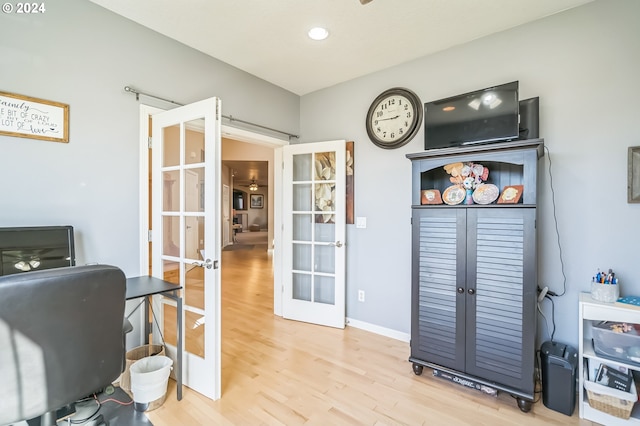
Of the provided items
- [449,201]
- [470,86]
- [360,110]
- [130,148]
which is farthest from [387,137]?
[130,148]

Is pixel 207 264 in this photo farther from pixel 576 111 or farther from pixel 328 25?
pixel 576 111

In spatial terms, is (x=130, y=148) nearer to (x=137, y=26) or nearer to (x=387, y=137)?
(x=137, y=26)

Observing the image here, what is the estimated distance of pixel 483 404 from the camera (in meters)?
1.98

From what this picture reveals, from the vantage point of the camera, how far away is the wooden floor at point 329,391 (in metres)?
1.84

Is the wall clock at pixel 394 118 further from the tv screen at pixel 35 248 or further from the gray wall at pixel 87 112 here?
the tv screen at pixel 35 248

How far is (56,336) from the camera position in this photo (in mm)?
1156

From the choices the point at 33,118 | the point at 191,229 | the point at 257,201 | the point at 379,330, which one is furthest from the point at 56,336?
the point at 257,201

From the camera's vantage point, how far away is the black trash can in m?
1.84

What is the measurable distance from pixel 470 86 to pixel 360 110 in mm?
1112

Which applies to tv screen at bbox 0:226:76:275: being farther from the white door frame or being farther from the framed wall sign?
the framed wall sign

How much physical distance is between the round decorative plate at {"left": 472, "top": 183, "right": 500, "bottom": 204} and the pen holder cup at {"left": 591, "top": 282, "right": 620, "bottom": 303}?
0.82 meters

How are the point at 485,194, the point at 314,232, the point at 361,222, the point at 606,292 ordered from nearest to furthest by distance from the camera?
the point at 606,292 < the point at 485,194 < the point at 361,222 < the point at 314,232

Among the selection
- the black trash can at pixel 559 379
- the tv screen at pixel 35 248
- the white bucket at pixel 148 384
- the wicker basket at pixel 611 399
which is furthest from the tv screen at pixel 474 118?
the tv screen at pixel 35 248

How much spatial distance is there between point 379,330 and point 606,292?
1.89 meters
